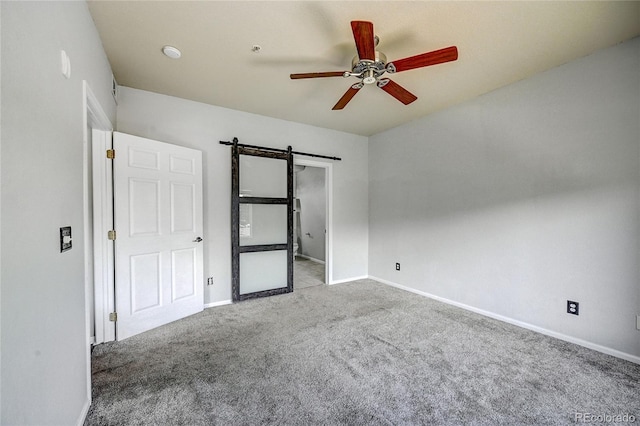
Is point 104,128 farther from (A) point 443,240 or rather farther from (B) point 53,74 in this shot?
(A) point 443,240

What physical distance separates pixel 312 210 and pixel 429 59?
5.39 meters

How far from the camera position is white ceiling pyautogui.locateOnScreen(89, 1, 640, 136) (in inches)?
72.4

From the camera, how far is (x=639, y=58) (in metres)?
2.13

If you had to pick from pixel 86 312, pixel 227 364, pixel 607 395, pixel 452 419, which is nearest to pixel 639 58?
pixel 607 395

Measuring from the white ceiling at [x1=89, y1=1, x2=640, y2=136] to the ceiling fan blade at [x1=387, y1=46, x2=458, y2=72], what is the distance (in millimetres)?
332

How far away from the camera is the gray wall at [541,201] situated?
223cm

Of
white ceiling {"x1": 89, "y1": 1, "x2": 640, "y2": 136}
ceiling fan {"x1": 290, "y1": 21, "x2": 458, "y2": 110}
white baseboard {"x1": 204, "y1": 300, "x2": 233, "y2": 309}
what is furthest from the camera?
white baseboard {"x1": 204, "y1": 300, "x2": 233, "y2": 309}

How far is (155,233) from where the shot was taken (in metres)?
2.79

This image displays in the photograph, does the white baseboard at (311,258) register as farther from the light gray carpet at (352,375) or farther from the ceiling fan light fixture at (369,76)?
the ceiling fan light fixture at (369,76)

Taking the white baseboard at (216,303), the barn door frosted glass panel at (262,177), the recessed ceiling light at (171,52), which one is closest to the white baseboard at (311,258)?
the barn door frosted glass panel at (262,177)

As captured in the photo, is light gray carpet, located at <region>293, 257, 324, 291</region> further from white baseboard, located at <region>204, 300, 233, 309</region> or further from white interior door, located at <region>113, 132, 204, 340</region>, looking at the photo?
white interior door, located at <region>113, 132, 204, 340</region>

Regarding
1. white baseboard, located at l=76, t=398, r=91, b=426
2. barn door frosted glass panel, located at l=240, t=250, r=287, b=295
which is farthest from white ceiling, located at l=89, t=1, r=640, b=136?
white baseboard, located at l=76, t=398, r=91, b=426

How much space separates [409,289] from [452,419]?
252cm

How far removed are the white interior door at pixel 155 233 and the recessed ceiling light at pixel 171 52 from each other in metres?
0.86
